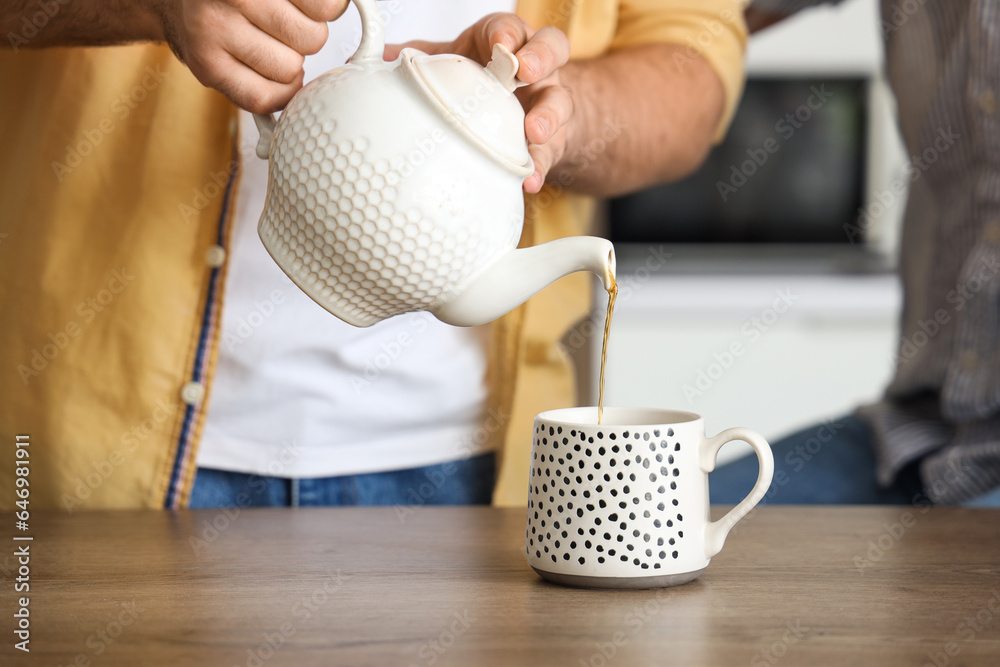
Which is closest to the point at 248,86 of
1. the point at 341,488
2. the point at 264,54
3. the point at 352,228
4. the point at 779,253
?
the point at 264,54

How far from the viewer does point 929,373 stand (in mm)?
1178

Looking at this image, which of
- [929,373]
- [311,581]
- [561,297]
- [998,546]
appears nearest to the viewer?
[311,581]

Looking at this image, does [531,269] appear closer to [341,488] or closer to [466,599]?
[466,599]

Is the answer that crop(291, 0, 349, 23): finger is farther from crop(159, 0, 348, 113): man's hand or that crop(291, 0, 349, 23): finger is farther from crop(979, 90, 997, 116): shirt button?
crop(979, 90, 997, 116): shirt button

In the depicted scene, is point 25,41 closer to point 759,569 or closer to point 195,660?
point 195,660

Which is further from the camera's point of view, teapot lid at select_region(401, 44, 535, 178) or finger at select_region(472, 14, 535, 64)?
finger at select_region(472, 14, 535, 64)

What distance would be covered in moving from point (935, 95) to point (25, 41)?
3.47ft

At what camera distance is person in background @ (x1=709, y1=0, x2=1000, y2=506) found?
111 centimetres

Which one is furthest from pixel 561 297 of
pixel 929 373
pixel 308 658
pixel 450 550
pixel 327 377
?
pixel 308 658

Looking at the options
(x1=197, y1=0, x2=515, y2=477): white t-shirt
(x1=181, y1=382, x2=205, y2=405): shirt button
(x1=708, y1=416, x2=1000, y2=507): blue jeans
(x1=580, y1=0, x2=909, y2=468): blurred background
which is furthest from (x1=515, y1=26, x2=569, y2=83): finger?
(x1=580, y1=0, x2=909, y2=468): blurred background

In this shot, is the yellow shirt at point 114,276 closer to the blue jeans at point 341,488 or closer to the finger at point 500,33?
the blue jeans at point 341,488

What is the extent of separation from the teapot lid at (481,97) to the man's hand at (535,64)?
0.02 metres

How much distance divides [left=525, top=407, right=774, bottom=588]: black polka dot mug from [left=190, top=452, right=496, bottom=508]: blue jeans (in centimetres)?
41

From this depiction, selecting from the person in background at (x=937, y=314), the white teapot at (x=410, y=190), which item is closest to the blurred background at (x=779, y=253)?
the person in background at (x=937, y=314)
